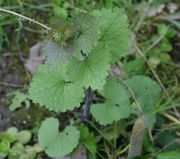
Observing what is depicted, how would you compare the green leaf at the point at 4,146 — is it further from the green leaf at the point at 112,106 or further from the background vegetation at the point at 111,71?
the green leaf at the point at 112,106

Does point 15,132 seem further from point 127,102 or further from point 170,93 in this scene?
point 170,93

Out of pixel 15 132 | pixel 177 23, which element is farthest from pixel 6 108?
pixel 177 23

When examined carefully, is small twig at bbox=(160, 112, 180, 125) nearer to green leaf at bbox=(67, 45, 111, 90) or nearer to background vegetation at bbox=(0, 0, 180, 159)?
background vegetation at bbox=(0, 0, 180, 159)

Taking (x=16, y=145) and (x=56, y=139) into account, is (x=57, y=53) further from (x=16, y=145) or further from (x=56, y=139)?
(x=16, y=145)

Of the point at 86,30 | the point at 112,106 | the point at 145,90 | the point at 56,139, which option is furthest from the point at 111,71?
the point at 86,30

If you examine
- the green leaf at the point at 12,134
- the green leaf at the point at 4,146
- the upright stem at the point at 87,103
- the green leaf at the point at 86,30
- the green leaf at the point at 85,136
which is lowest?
the green leaf at the point at 4,146

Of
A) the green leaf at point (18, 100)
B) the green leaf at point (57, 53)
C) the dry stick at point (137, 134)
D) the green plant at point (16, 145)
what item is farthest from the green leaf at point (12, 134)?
the green leaf at point (57, 53)
